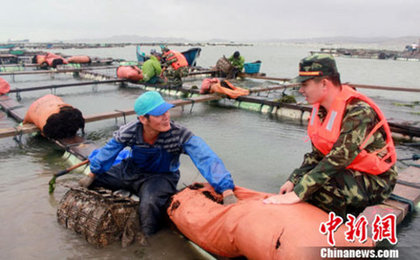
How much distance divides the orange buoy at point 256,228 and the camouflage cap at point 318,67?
2.98 ft

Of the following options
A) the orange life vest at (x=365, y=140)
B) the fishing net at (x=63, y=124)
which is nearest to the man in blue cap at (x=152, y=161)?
the orange life vest at (x=365, y=140)

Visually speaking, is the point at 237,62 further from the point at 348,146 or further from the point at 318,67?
the point at 348,146

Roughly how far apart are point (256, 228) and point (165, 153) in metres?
1.36

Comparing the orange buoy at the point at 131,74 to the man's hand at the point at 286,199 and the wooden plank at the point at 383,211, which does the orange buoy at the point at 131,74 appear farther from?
the man's hand at the point at 286,199

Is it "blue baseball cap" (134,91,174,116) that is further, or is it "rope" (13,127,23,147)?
"rope" (13,127,23,147)

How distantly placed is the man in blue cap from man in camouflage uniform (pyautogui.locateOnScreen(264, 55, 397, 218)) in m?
0.73

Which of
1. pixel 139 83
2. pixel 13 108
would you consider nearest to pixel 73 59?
pixel 139 83

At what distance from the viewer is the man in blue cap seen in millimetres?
2801

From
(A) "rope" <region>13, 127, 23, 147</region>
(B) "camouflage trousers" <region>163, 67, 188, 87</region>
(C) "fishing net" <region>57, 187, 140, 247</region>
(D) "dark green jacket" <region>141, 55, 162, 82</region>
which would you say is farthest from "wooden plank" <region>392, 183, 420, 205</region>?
(D) "dark green jacket" <region>141, 55, 162, 82</region>

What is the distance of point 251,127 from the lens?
7230mm

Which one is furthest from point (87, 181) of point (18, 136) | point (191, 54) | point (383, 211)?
point (191, 54)

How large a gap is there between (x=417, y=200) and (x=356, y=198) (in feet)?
6.29

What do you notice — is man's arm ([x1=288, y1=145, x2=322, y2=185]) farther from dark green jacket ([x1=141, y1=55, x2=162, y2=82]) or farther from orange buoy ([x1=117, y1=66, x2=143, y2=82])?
orange buoy ([x1=117, y1=66, x2=143, y2=82])

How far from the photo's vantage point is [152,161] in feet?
10.2
